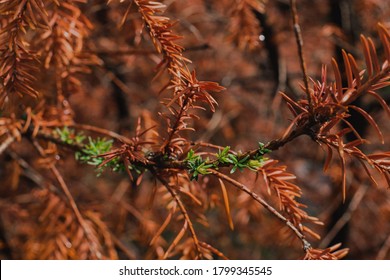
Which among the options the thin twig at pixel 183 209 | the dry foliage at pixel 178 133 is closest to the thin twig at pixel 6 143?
the dry foliage at pixel 178 133

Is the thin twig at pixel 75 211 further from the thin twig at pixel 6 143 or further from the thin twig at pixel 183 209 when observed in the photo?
the thin twig at pixel 183 209

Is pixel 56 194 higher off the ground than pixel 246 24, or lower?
lower

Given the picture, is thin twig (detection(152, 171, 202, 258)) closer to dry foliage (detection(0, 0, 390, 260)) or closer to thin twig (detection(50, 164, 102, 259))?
dry foliage (detection(0, 0, 390, 260))

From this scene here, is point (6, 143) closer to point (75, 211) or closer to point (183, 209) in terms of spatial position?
point (75, 211)

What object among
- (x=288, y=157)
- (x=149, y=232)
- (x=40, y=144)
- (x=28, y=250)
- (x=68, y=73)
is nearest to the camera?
(x=68, y=73)

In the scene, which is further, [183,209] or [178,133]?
[178,133]

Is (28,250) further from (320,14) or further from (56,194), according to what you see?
(320,14)

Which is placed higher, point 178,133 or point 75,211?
point 178,133

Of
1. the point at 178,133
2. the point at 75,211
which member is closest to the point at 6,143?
the point at 75,211
